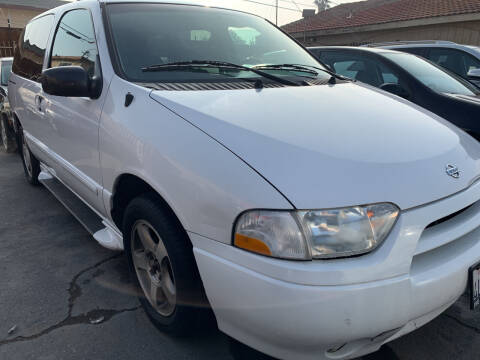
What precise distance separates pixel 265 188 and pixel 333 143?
0.41 m

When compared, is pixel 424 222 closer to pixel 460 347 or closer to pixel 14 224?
pixel 460 347

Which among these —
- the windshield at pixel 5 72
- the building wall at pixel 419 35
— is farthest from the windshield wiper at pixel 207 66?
the building wall at pixel 419 35

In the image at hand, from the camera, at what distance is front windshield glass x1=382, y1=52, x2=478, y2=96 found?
3902 millimetres

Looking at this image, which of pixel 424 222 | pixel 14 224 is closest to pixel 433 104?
pixel 424 222

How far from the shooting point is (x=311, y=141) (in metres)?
1.65

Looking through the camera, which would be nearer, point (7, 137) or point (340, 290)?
point (340, 290)

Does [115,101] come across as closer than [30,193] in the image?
Yes

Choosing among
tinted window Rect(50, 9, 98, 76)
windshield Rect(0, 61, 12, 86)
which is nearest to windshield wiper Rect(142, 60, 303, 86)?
tinted window Rect(50, 9, 98, 76)

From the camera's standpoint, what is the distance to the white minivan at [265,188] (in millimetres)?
1406

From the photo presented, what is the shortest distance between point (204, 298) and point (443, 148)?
4.19 feet

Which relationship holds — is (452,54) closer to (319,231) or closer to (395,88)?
(395,88)

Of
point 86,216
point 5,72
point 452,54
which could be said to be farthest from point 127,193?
point 5,72

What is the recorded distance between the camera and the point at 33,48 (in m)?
3.73

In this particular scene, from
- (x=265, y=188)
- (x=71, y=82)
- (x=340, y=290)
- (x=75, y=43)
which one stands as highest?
(x=75, y=43)
